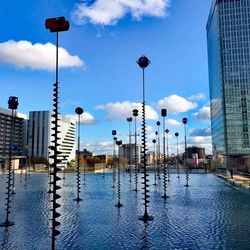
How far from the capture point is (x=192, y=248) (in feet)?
60.2

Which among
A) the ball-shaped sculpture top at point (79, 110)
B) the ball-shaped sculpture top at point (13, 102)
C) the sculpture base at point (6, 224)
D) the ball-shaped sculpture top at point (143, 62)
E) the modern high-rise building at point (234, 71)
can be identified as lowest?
the sculpture base at point (6, 224)

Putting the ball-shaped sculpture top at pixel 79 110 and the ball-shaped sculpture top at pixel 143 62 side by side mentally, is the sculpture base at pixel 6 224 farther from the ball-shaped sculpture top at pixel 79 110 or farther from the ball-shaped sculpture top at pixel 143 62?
the ball-shaped sculpture top at pixel 79 110

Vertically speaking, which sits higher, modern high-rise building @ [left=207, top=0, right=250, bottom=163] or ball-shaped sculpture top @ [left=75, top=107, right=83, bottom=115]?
modern high-rise building @ [left=207, top=0, right=250, bottom=163]

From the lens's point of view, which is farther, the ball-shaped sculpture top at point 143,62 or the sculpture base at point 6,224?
the ball-shaped sculpture top at point 143,62

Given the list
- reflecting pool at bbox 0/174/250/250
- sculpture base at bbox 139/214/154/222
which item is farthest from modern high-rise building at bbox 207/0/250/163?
sculpture base at bbox 139/214/154/222

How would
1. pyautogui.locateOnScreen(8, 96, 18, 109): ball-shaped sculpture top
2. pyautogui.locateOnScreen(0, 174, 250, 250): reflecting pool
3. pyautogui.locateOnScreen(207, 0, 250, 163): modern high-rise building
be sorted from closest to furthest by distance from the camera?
pyautogui.locateOnScreen(0, 174, 250, 250): reflecting pool
pyautogui.locateOnScreen(8, 96, 18, 109): ball-shaped sculpture top
pyautogui.locateOnScreen(207, 0, 250, 163): modern high-rise building

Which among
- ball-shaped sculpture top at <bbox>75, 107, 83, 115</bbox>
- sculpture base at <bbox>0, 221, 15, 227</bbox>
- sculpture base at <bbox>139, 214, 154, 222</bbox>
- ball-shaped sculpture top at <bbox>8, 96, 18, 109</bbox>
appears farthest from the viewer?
ball-shaped sculpture top at <bbox>75, 107, 83, 115</bbox>

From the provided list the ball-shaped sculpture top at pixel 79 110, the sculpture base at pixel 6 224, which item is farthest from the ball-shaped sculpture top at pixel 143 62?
the sculpture base at pixel 6 224

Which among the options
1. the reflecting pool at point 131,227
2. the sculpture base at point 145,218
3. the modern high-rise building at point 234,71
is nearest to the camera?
the reflecting pool at point 131,227

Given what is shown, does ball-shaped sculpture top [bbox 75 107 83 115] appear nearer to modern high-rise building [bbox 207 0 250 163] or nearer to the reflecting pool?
the reflecting pool

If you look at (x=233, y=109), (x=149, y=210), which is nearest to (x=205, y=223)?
(x=149, y=210)

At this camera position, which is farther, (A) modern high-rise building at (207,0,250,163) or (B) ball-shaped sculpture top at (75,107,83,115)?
(A) modern high-rise building at (207,0,250,163)

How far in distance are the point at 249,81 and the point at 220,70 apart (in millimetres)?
13446

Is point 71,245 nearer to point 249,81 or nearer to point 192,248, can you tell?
point 192,248
